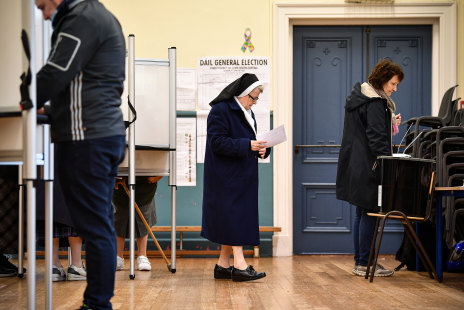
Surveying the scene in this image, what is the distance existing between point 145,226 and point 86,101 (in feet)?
8.80

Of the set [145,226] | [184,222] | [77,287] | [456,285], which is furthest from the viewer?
[184,222]

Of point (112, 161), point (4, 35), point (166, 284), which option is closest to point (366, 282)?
point (166, 284)

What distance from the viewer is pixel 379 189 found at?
13.8 ft

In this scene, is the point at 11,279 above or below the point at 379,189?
below

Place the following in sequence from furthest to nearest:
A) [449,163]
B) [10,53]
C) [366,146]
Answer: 1. [449,163]
2. [366,146]
3. [10,53]

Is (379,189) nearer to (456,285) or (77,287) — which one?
(456,285)

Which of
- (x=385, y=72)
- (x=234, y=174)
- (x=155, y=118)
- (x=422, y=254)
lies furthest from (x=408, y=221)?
(x=155, y=118)

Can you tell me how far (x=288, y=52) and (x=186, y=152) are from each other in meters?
1.37

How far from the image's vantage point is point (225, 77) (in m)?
6.07

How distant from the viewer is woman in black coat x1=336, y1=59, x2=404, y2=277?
14.4ft

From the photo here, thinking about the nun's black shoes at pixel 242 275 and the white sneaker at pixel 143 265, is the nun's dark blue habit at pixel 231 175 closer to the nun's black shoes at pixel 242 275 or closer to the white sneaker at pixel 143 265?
the nun's black shoes at pixel 242 275

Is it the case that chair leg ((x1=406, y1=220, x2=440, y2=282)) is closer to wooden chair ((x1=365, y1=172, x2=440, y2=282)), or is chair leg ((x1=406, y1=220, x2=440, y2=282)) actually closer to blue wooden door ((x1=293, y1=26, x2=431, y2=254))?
wooden chair ((x1=365, y1=172, x2=440, y2=282))

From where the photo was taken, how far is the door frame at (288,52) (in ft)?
19.7

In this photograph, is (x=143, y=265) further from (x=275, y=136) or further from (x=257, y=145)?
(x=275, y=136)
